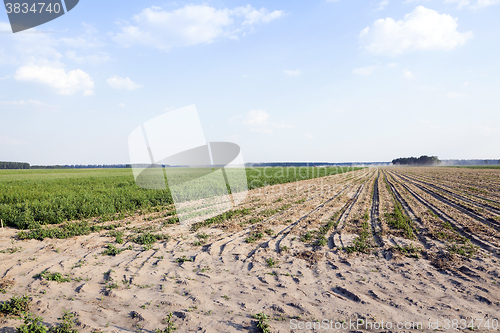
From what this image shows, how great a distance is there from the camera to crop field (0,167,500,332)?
4305 mm

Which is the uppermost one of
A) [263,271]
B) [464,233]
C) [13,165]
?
[13,165]

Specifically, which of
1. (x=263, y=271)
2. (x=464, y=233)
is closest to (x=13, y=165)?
(x=263, y=271)

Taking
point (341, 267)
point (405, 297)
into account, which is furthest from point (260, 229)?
point (405, 297)

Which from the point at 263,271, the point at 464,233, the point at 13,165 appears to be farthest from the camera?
the point at 13,165

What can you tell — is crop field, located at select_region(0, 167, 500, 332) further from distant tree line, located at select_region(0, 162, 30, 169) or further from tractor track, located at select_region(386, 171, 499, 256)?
distant tree line, located at select_region(0, 162, 30, 169)

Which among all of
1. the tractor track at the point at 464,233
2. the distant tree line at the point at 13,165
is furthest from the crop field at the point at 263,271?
the distant tree line at the point at 13,165

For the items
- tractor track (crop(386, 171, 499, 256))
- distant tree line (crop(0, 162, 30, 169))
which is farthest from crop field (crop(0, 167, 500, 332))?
distant tree line (crop(0, 162, 30, 169))

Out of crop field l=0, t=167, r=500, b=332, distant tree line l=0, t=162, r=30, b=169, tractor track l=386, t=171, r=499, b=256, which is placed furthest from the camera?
distant tree line l=0, t=162, r=30, b=169

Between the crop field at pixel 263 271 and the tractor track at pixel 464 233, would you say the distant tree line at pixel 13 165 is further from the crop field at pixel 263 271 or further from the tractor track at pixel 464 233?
the tractor track at pixel 464 233

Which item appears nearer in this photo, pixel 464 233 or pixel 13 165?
pixel 464 233

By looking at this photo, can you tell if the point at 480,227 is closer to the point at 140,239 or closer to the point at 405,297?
the point at 405,297

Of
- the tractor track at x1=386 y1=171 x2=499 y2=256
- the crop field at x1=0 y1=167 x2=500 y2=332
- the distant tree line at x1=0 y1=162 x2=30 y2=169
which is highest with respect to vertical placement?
the distant tree line at x1=0 y1=162 x2=30 y2=169

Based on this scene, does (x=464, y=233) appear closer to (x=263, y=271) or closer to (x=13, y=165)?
(x=263, y=271)

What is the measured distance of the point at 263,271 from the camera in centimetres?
604
